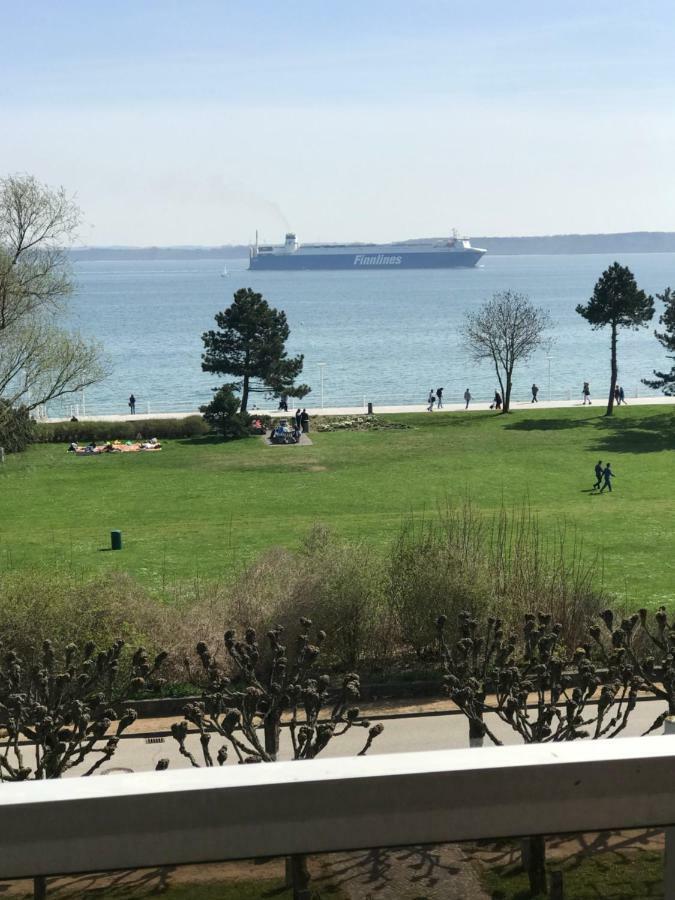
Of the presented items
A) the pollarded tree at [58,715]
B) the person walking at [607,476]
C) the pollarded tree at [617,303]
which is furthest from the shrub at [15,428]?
the pollarded tree at [617,303]

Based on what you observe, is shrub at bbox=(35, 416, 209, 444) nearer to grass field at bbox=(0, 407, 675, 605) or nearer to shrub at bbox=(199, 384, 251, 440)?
shrub at bbox=(199, 384, 251, 440)

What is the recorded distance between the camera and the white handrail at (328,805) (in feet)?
6.56

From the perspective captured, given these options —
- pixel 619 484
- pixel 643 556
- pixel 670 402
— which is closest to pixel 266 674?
pixel 643 556

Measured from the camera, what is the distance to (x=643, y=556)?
82.6ft

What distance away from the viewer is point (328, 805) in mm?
2066

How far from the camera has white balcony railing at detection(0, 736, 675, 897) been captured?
2.00m

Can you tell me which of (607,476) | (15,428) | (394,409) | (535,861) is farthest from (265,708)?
(394,409)

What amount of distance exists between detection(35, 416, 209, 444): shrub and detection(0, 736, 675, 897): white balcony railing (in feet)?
151

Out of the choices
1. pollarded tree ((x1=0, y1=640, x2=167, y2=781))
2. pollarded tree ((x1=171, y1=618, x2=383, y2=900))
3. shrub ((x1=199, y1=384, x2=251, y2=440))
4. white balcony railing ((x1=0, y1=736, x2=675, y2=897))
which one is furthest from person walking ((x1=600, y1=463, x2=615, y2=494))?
white balcony railing ((x1=0, y1=736, x2=675, y2=897))

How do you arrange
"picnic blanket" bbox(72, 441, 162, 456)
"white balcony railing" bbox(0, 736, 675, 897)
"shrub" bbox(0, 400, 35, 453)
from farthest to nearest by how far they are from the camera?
"picnic blanket" bbox(72, 441, 162, 456) < "shrub" bbox(0, 400, 35, 453) < "white balcony railing" bbox(0, 736, 675, 897)

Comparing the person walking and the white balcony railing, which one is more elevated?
the white balcony railing

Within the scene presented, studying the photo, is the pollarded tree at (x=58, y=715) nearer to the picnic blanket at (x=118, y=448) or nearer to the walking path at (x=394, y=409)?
the picnic blanket at (x=118, y=448)

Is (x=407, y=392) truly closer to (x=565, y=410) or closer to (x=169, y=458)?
(x=565, y=410)

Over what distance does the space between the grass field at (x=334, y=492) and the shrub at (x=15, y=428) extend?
79cm
